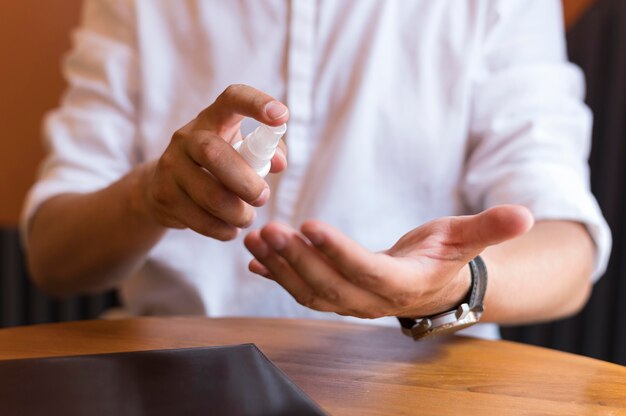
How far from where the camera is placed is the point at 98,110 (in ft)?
2.86

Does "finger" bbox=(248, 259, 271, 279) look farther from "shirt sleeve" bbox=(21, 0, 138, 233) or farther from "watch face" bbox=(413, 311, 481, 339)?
"shirt sleeve" bbox=(21, 0, 138, 233)

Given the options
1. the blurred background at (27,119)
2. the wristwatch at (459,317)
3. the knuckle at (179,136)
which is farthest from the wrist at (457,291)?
the blurred background at (27,119)

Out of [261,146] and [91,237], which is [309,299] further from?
[91,237]

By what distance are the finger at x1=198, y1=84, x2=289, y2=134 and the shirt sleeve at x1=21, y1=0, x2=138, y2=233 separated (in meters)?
0.41

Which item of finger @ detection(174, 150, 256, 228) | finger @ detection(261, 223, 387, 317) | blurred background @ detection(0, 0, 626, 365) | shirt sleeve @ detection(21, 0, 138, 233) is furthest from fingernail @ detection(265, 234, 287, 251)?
blurred background @ detection(0, 0, 626, 365)

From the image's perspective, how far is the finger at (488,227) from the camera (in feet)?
1.21

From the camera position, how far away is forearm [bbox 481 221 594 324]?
56cm

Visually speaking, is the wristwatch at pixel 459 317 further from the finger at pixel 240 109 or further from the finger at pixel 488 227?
the finger at pixel 240 109

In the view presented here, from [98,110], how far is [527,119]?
535 millimetres

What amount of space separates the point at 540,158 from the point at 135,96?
0.51m

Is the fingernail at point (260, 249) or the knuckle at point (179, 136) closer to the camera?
the fingernail at point (260, 249)

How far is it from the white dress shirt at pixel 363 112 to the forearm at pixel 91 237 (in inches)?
2.1

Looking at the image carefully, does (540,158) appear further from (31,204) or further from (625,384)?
(31,204)

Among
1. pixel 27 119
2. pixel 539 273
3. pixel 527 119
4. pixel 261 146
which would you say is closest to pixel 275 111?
pixel 261 146
